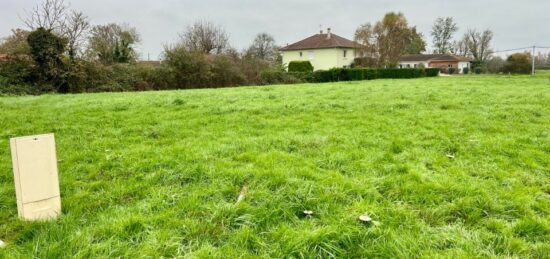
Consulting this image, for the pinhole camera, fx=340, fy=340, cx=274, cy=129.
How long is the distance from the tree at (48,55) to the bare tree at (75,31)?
70 cm

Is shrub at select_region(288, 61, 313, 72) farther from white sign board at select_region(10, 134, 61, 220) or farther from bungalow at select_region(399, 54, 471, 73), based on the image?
white sign board at select_region(10, 134, 61, 220)

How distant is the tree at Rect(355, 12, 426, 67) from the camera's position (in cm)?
3638

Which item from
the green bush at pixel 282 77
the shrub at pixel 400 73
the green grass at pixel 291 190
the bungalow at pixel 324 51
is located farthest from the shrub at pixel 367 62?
the green grass at pixel 291 190

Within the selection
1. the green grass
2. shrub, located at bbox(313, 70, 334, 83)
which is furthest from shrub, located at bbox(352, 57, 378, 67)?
the green grass

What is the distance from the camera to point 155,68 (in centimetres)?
1967

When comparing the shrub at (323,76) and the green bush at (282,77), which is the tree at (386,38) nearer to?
the shrub at (323,76)

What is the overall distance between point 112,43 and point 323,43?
2262 cm

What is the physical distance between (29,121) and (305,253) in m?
6.68

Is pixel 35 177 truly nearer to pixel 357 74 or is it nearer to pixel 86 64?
pixel 86 64

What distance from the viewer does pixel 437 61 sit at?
178 feet

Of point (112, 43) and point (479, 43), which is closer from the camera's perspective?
point (112, 43)

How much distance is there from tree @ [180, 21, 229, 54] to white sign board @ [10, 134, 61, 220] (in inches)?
1363

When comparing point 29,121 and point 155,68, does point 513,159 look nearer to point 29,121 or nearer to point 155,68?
point 29,121

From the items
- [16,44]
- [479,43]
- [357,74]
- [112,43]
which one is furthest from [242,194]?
[479,43]
